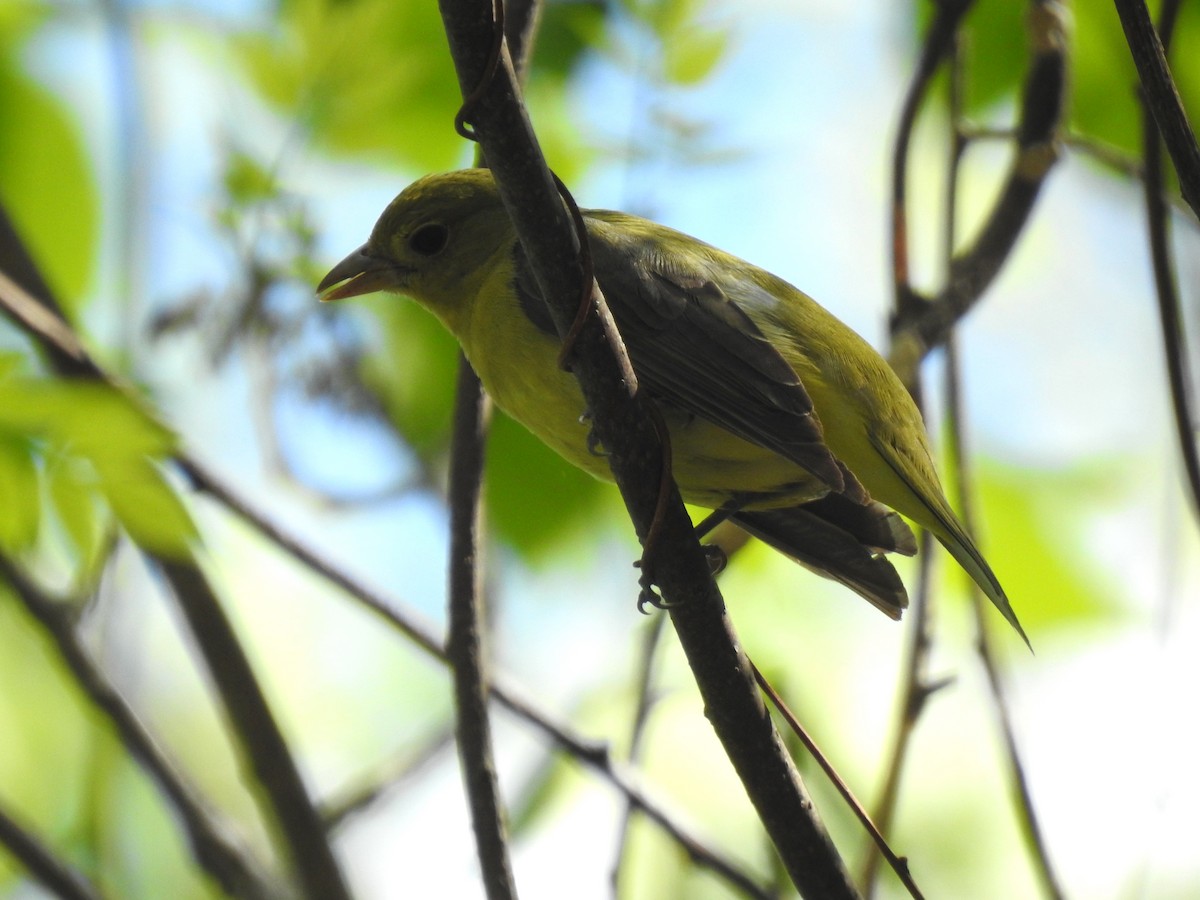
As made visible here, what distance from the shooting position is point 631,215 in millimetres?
3865

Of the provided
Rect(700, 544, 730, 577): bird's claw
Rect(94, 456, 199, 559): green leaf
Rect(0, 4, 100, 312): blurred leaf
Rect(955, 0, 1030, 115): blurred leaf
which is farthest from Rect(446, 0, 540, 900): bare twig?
Rect(955, 0, 1030, 115): blurred leaf

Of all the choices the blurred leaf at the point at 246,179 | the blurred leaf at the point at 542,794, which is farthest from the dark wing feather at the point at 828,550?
the blurred leaf at the point at 246,179

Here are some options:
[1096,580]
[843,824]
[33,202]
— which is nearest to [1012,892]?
[1096,580]

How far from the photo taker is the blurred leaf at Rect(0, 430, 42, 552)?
2258mm

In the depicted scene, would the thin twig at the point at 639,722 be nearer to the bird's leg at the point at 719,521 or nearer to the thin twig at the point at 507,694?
the thin twig at the point at 507,694

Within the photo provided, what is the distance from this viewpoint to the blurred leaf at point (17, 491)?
2.26 m

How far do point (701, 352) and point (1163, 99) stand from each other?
1437mm

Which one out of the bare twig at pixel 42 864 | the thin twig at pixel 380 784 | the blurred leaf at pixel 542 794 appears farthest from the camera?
the blurred leaf at pixel 542 794

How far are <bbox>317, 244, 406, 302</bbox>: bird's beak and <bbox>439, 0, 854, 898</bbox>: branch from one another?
1.86 metres

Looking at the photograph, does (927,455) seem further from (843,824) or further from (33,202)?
(33,202)

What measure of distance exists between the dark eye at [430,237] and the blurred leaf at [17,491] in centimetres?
181

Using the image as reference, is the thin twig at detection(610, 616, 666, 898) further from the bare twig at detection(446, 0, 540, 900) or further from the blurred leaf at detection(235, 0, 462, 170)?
the blurred leaf at detection(235, 0, 462, 170)

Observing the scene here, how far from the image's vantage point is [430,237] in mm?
3945

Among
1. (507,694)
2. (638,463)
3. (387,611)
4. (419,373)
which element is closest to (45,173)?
(419,373)
